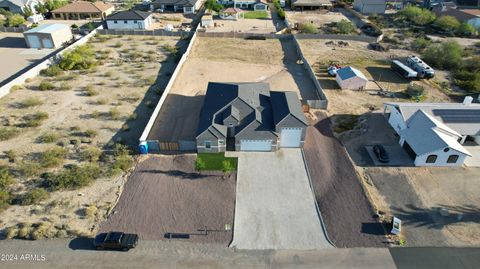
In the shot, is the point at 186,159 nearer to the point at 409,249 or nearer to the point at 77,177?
the point at 77,177

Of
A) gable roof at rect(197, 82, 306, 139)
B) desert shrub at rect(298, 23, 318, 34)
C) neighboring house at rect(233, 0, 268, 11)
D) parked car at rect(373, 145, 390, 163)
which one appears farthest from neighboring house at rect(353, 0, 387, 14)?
parked car at rect(373, 145, 390, 163)

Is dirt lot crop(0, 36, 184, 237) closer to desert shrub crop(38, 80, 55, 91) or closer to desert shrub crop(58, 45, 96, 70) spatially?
desert shrub crop(38, 80, 55, 91)

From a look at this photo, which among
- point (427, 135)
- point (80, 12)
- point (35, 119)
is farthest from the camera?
point (80, 12)

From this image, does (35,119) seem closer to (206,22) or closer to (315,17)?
(206,22)

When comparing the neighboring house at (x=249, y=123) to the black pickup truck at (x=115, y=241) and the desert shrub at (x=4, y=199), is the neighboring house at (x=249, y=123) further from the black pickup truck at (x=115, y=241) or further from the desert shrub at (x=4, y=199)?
the desert shrub at (x=4, y=199)

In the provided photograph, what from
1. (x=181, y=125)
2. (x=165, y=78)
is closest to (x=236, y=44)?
(x=165, y=78)

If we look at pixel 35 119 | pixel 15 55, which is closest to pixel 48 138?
pixel 35 119
